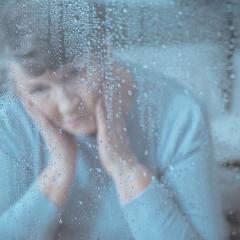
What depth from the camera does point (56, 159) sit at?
169cm

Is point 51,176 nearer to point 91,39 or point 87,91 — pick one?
point 87,91

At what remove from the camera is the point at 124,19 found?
1.49 meters

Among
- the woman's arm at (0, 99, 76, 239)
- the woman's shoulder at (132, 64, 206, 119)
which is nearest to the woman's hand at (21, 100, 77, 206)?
the woman's arm at (0, 99, 76, 239)

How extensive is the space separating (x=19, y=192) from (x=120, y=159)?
1.26ft

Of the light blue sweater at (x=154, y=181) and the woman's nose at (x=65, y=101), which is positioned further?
the woman's nose at (x=65, y=101)

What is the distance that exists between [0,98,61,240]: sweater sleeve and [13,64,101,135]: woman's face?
4.0 inches

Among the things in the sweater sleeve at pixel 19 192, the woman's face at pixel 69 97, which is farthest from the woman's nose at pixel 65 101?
the sweater sleeve at pixel 19 192

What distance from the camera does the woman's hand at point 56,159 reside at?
1.65 metres

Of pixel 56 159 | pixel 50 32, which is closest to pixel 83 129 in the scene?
pixel 56 159

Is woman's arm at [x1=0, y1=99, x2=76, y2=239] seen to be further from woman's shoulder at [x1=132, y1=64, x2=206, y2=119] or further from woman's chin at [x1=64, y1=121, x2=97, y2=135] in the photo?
woman's shoulder at [x1=132, y1=64, x2=206, y2=119]

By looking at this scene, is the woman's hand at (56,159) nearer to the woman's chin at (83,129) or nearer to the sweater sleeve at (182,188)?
the woman's chin at (83,129)

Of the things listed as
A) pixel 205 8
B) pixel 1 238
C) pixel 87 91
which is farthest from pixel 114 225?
pixel 205 8

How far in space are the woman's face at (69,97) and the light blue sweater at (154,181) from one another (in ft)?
0.15

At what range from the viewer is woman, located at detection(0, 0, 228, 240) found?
Answer: 1471 millimetres
